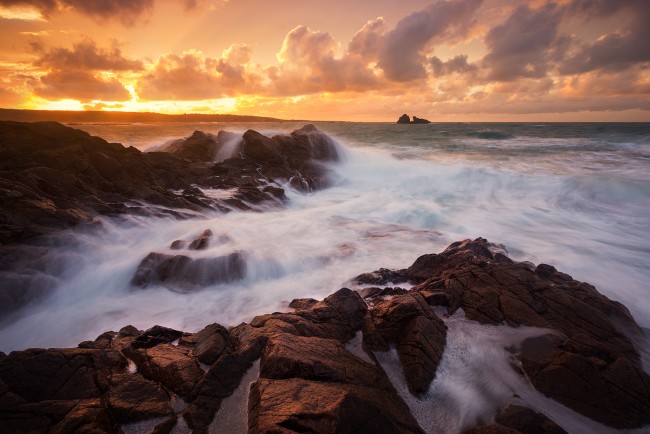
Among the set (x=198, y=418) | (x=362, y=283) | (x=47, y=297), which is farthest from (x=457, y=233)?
(x=47, y=297)

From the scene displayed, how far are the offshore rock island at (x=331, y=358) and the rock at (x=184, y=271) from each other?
4cm

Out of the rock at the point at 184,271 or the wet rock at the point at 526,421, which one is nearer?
the wet rock at the point at 526,421

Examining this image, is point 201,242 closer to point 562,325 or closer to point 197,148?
point 562,325

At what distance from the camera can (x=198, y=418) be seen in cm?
376

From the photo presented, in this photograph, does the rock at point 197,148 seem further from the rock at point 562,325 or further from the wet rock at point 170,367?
the wet rock at point 170,367

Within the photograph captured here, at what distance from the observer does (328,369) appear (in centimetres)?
398

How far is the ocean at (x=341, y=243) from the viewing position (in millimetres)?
7484

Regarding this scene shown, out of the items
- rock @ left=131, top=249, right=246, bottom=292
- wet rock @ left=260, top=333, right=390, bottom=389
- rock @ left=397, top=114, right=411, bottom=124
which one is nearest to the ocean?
rock @ left=131, top=249, right=246, bottom=292

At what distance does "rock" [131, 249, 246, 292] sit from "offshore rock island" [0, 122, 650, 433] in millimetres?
37

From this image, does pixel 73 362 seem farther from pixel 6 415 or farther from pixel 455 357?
pixel 455 357

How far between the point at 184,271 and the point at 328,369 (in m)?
6.13

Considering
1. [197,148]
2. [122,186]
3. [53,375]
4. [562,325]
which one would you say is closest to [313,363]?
[53,375]

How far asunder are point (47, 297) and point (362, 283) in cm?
761

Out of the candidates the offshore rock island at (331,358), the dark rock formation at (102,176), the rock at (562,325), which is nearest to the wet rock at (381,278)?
the offshore rock island at (331,358)
